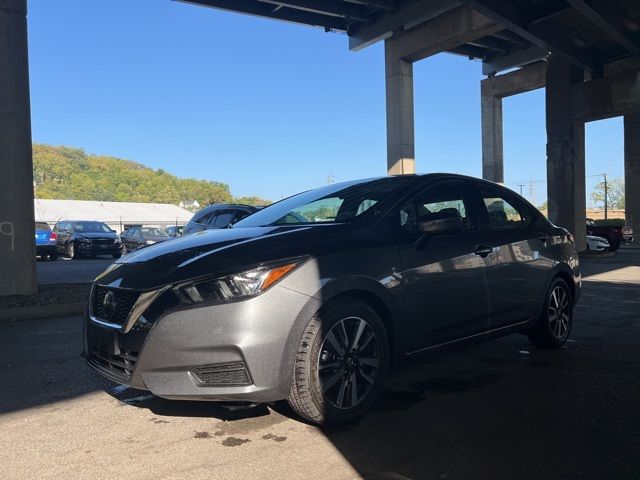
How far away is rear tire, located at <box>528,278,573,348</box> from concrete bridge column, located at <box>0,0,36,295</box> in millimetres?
7809

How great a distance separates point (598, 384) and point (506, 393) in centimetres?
83

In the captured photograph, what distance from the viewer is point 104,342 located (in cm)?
323

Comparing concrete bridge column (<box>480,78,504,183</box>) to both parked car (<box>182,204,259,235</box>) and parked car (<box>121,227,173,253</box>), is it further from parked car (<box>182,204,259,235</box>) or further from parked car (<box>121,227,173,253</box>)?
parked car (<box>182,204,259,235</box>)

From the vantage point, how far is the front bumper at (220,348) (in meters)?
2.91

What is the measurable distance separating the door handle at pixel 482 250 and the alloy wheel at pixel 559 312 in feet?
4.12

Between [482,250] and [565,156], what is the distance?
61.6 feet

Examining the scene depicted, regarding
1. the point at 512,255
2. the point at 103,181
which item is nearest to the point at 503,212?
the point at 512,255

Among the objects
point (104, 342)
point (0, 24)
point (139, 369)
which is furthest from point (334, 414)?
point (0, 24)

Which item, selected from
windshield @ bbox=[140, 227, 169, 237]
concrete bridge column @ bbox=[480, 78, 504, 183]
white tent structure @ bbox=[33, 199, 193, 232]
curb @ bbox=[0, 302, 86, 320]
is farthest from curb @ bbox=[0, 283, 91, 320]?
white tent structure @ bbox=[33, 199, 193, 232]

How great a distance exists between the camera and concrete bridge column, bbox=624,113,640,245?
31328 mm

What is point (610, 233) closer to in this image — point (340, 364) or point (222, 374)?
point (340, 364)

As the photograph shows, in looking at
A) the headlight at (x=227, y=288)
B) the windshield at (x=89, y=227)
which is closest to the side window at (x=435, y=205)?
the headlight at (x=227, y=288)

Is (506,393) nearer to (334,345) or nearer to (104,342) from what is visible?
(334,345)

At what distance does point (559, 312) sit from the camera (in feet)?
17.2
